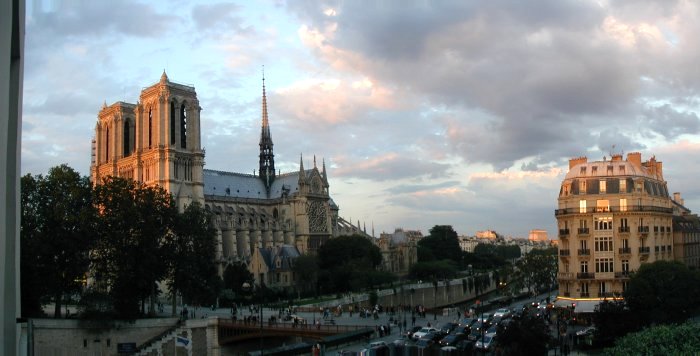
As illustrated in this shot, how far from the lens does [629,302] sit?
45719mm

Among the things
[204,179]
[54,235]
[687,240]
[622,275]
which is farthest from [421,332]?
[204,179]

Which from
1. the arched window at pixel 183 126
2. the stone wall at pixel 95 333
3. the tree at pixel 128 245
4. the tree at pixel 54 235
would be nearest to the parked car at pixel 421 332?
the stone wall at pixel 95 333

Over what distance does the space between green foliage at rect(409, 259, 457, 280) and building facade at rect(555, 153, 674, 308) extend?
171 ft

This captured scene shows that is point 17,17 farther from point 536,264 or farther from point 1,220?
point 536,264

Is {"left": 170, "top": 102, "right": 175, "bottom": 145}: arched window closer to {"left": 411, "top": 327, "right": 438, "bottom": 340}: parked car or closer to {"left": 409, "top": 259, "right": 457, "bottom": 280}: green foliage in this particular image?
{"left": 409, "top": 259, "right": 457, "bottom": 280}: green foliage

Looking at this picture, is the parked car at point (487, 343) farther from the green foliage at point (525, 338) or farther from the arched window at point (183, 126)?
the arched window at point (183, 126)

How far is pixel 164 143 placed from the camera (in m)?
96.8

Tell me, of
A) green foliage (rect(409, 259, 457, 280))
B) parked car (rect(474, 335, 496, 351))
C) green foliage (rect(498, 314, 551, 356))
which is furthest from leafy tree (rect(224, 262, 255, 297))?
green foliage (rect(498, 314, 551, 356))

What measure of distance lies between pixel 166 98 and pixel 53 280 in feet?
157

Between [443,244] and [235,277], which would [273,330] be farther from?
[443,244]

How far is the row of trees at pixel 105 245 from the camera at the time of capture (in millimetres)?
53938

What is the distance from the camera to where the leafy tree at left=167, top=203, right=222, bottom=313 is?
58375mm

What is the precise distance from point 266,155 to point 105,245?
3069 inches

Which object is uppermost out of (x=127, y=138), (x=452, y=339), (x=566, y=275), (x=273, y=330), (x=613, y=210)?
(x=127, y=138)
